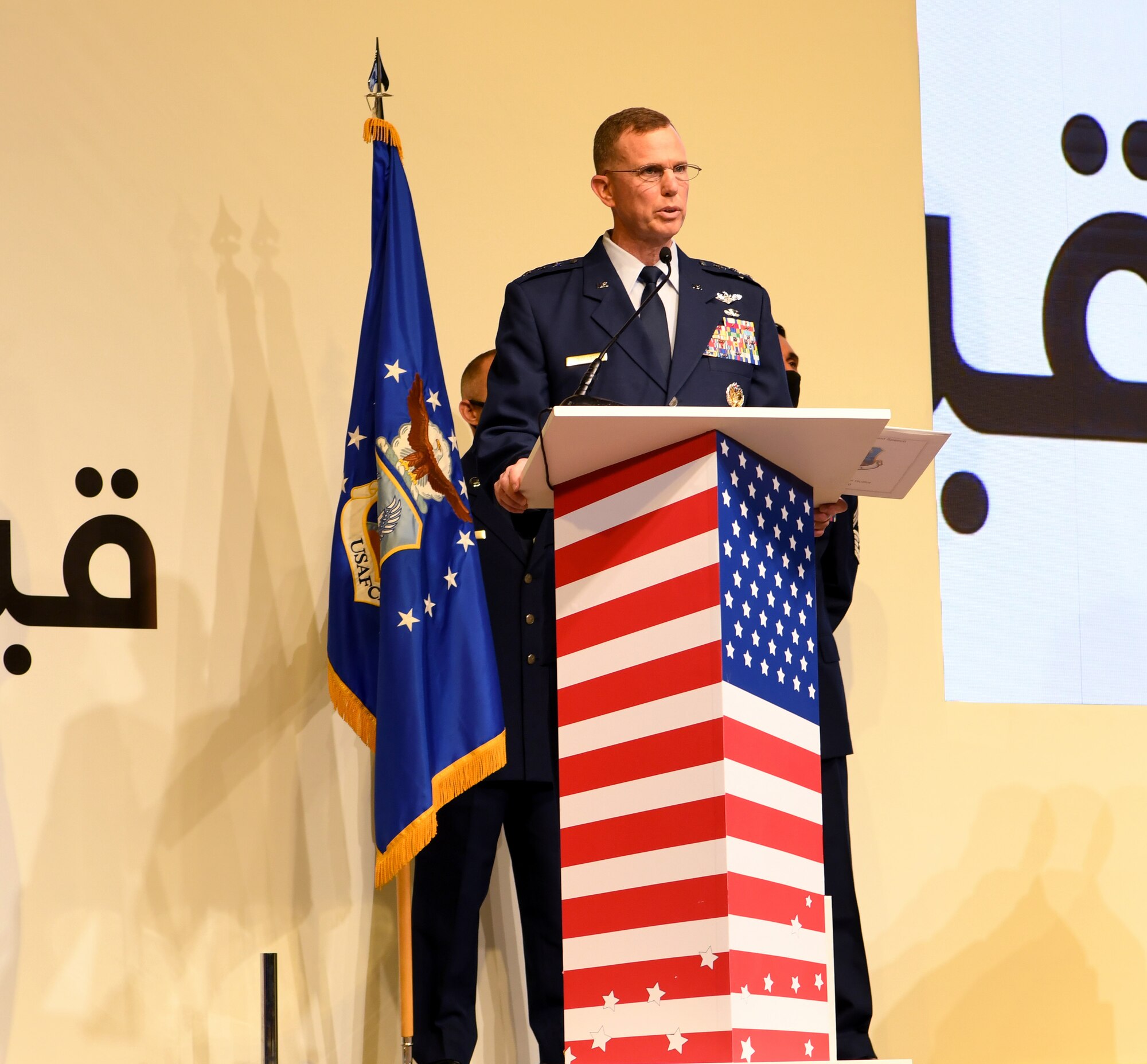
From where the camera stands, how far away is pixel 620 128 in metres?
2.76

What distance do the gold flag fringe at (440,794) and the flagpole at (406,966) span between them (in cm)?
6

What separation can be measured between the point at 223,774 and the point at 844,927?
5.26 feet

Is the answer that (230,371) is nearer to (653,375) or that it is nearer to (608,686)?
(653,375)

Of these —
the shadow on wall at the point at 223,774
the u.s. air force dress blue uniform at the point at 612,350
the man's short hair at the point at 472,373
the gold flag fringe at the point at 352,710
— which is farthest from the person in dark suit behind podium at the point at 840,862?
the shadow on wall at the point at 223,774

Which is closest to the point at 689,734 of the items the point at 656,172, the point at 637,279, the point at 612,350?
the point at 612,350

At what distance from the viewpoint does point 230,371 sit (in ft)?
12.7

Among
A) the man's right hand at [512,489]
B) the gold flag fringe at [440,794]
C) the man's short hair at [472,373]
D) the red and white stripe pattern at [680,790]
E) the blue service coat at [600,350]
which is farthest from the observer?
the man's short hair at [472,373]

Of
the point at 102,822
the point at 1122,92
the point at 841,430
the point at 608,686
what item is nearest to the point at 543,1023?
the point at 102,822

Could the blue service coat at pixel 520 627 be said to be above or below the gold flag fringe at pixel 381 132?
below

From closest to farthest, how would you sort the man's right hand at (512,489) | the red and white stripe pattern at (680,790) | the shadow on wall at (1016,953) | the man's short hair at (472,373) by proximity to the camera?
the red and white stripe pattern at (680,790) → the man's right hand at (512,489) → the man's short hair at (472,373) → the shadow on wall at (1016,953)

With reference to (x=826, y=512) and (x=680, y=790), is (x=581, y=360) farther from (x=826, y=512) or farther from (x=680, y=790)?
(x=680, y=790)

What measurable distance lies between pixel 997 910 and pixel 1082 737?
1.94ft

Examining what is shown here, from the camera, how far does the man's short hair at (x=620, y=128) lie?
8.98ft

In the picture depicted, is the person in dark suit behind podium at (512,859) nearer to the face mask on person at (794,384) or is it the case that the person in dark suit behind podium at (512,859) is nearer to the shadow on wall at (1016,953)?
the face mask on person at (794,384)
